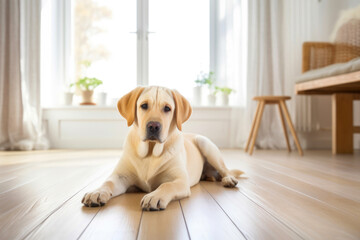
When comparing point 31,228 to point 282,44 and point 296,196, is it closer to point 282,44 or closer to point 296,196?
point 296,196

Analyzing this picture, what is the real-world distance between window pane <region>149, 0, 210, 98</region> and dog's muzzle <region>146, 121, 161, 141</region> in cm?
370

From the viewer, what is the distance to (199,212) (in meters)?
1.22

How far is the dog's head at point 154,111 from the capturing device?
140 centimetres

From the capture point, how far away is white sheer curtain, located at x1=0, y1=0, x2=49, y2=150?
4297mm

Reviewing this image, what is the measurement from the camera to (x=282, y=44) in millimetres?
4668

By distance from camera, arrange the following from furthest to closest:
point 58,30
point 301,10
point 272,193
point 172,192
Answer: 1. point 58,30
2. point 301,10
3. point 272,193
4. point 172,192

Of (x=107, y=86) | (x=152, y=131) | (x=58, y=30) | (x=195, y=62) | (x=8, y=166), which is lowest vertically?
(x=8, y=166)

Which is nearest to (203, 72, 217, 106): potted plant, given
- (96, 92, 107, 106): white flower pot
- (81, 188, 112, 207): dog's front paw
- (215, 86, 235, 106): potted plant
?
(215, 86, 235, 106): potted plant

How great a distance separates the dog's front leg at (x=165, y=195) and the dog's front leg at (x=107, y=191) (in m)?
0.18

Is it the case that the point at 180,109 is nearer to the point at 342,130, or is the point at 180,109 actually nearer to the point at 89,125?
the point at 342,130

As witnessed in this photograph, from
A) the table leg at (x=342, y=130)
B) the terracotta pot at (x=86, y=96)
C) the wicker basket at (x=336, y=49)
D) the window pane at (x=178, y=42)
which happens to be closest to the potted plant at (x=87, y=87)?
the terracotta pot at (x=86, y=96)

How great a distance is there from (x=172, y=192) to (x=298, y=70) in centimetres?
395

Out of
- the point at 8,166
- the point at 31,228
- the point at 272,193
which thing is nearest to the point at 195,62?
the point at 8,166

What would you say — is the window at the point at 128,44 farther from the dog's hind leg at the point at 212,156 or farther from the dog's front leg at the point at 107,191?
the dog's front leg at the point at 107,191
